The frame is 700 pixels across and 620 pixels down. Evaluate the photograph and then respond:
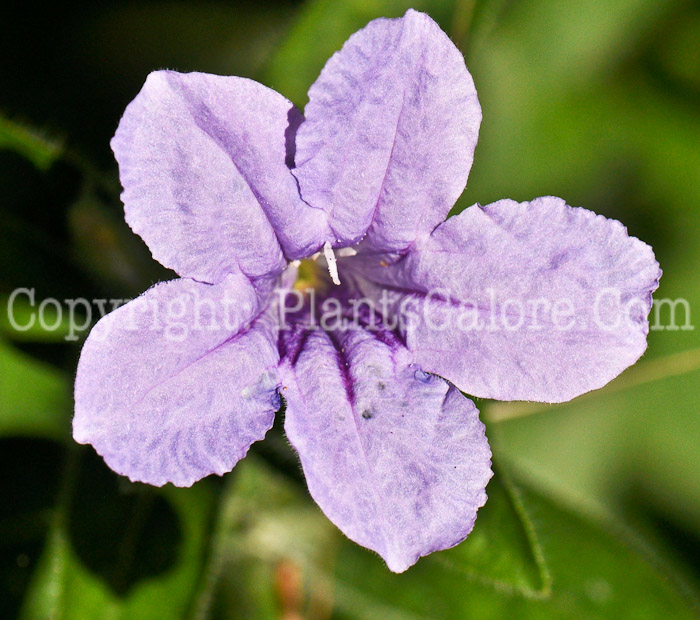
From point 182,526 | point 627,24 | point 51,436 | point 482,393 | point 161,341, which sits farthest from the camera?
point 627,24

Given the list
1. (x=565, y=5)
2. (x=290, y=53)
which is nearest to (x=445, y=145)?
(x=290, y=53)

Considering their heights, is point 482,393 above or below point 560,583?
above

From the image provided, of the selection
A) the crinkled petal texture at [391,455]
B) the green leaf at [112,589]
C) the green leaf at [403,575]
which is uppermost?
the crinkled petal texture at [391,455]

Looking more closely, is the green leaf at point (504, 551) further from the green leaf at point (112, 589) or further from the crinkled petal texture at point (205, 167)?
the crinkled petal texture at point (205, 167)

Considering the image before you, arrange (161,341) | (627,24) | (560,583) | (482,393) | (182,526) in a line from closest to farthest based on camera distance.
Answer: (161,341) < (482,393) < (182,526) < (560,583) < (627,24)

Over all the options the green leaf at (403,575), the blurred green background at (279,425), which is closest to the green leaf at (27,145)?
the blurred green background at (279,425)

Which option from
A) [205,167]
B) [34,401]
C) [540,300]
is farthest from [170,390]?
[34,401]

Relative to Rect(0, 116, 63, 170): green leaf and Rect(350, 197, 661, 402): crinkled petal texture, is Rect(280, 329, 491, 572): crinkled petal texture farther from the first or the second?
Rect(0, 116, 63, 170): green leaf

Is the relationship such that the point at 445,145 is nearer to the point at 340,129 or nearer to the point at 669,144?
the point at 340,129
